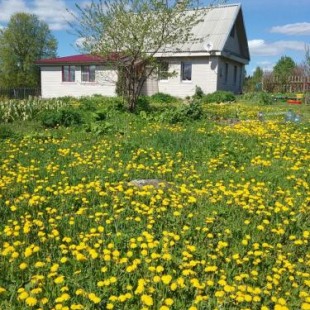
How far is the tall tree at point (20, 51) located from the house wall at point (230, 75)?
1302 inches

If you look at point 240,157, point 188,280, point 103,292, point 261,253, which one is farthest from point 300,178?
point 103,292

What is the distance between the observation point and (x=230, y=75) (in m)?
30.7

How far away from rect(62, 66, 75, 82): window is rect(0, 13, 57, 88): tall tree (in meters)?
26.6

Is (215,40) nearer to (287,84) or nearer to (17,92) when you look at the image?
(287,84)

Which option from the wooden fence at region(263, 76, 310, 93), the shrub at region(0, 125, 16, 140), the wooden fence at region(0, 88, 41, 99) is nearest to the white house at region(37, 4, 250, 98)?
the wooden fence at region(263, 76, 310, 93)

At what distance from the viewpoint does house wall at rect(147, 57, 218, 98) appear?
26.9 metres

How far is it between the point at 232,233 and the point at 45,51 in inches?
2394

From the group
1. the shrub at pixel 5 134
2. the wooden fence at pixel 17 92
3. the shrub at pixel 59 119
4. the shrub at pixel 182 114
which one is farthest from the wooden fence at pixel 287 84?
the shrub at pixel 5 134

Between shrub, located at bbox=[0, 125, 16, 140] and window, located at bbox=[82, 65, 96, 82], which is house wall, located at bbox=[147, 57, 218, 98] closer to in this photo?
window, located at bbox=[82, 65, 96, 82]

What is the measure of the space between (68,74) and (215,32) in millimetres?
11847

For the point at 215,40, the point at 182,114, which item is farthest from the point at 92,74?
the point at 182,114

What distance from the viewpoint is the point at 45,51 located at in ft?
197

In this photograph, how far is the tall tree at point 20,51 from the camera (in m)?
55.8

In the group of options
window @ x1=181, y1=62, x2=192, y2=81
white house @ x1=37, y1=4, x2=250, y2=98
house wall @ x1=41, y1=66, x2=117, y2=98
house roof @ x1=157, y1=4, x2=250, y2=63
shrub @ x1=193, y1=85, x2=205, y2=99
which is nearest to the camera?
shrub @ x1=193, y1=85, x2=205, y2=99
